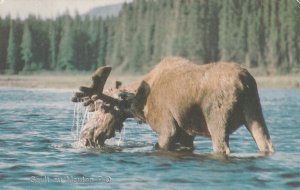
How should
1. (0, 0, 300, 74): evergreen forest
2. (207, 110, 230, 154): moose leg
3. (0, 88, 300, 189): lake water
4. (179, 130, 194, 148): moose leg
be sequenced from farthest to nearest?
1. (0, 0, 300, 74): evergreen forest
2. (179, 130, 194, 148): moose leg
3. (207, 110, 230, 154): moose leg
4. (0, 88, 300, 189): lake water

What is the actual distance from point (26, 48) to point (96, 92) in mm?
86521

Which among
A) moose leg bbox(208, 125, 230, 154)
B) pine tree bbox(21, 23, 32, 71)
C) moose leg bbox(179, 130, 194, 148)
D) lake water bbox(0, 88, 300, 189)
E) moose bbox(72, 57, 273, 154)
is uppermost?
pine tree bbox(21, 23, 32, 71)

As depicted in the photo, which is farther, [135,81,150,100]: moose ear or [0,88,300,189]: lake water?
[135,81,150,100]: moose ear

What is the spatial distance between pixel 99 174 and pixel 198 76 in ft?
9.46

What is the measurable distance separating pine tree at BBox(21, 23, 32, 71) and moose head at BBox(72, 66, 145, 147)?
8374cm

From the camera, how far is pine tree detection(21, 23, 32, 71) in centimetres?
9716

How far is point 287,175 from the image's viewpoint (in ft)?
35.3

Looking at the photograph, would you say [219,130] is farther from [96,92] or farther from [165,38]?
[165,38]

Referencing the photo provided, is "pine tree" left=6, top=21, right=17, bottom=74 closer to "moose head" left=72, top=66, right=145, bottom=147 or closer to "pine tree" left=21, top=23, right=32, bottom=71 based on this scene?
"pine tree" left=21, top=23, right=32, bottom=71

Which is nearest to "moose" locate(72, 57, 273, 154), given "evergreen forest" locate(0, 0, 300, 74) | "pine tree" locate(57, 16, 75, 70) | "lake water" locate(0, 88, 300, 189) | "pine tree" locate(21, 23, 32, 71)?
"lake water" locate(0, 88, 300, 189)

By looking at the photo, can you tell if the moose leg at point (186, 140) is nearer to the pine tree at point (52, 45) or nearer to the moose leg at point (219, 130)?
the moose leg at point (219, 130)

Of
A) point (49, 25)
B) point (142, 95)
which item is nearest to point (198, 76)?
point (142, 95)

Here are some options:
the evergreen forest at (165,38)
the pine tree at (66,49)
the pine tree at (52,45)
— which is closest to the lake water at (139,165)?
the evergreen forest at (165,38)

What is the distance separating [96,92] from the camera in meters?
13.7
